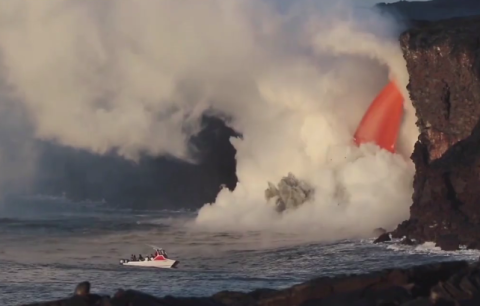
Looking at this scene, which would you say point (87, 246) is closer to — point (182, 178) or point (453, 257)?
point (453, 257)

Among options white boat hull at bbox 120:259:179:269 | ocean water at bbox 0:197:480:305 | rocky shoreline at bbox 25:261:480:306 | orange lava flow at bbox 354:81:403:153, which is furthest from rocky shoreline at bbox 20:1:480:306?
rocky shoreline at bbox 25:261:480:306

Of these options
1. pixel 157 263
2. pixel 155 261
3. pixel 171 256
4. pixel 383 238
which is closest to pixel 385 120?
pixel 383 238

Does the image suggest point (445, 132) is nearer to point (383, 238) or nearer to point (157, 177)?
point (383, 238)

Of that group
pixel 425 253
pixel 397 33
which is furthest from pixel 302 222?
pixel 425 253

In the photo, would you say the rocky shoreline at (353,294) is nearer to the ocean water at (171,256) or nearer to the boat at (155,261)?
the ocean water at (171,256)

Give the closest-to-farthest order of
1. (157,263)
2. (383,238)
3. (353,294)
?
(353,294) → (157,263) → (383,238)

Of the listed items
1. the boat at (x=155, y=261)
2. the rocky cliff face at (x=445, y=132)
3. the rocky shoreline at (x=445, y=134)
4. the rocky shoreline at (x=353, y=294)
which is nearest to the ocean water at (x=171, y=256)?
the boat at (x=155, y=261)

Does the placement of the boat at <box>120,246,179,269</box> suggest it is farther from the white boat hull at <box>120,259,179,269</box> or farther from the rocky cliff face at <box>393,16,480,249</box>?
the rocky cliff face at <box>393,16,480,249</box>
